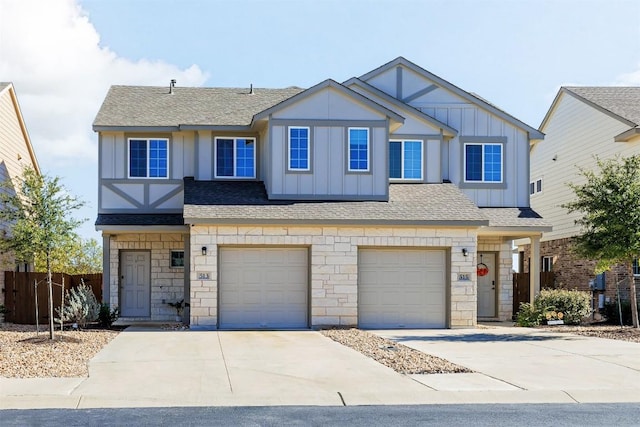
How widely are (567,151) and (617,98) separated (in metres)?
3.00

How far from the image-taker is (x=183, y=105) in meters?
26.0

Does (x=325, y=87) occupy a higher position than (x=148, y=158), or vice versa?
(x=325, y=87)

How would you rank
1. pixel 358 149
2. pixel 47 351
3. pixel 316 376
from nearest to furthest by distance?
pixel 316 376 < pixel 47 351 < pixel 358 149

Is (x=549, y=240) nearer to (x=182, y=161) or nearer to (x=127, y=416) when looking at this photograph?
(x=182, y=161)

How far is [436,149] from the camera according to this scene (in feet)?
82.3

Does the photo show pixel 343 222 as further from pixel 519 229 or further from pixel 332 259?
pixel 519 229

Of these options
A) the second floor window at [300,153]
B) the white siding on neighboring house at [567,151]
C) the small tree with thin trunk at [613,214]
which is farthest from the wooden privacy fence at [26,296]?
the white siding on neighboring house at [567,151]

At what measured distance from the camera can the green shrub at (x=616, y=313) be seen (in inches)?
944

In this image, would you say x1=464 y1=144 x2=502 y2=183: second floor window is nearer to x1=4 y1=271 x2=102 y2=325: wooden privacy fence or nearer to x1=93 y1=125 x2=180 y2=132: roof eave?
x1=93 y1=125 x2=180 y2=132: roof eave

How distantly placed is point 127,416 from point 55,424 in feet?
2.96

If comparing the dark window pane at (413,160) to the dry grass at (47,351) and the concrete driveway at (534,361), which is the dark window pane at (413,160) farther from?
the dry grass at (47,351)

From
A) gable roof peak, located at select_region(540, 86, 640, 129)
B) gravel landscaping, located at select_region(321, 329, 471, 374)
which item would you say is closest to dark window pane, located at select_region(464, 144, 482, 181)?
gable roof peak, located at select_region(540, 86, 640, 129)

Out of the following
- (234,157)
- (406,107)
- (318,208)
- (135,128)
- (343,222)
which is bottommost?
(343,222)

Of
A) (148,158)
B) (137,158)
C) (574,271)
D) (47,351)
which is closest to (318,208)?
(148,158)
